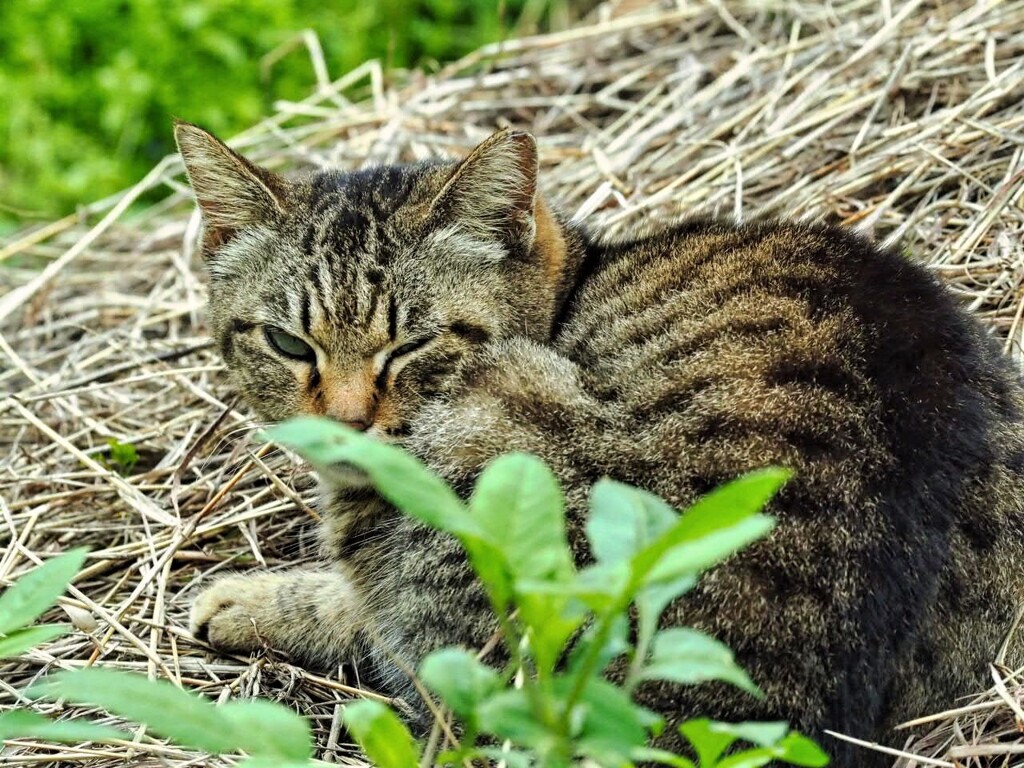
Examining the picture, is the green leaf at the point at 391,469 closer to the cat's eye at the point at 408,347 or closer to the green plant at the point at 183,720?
the green plant at the point at 183,720

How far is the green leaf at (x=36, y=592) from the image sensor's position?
65.4 inches

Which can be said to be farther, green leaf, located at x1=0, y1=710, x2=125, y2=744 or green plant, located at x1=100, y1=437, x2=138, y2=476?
green plant, located at x1=100, y1=437, x2=138, y2=476

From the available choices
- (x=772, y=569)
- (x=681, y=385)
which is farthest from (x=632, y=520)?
(x=681, y=385)

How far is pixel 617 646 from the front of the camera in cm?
146

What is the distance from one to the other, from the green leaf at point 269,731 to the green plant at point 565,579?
7cm

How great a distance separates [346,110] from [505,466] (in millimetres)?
4079

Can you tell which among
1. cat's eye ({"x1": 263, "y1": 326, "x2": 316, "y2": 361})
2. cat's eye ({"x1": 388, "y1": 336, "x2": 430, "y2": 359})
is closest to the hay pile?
cat's eye ({"x1": 263, "y1": 326, "x2": 316, "y2": 361})

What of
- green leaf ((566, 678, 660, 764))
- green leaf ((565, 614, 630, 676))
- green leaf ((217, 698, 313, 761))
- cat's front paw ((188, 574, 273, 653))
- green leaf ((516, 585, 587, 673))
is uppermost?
green leaf ((516, 585, 587, 673))

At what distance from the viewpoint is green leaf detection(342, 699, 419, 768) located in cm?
150

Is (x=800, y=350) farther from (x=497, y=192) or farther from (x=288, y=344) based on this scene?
(x=288, y=344)

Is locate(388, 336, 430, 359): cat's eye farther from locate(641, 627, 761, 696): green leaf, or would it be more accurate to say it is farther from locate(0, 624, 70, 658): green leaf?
locate(641, 627, 761, 696): green leaf

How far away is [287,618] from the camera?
2887mm

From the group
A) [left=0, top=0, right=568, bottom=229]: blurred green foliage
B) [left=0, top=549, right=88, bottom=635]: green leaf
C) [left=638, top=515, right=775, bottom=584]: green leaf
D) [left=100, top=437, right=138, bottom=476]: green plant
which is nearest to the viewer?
[left=638, top=515, right=775, bottom=584]: green leaf

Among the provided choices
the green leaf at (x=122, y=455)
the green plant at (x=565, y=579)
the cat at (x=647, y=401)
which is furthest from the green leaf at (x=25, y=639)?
the green leaf at (x=122, y=455)
